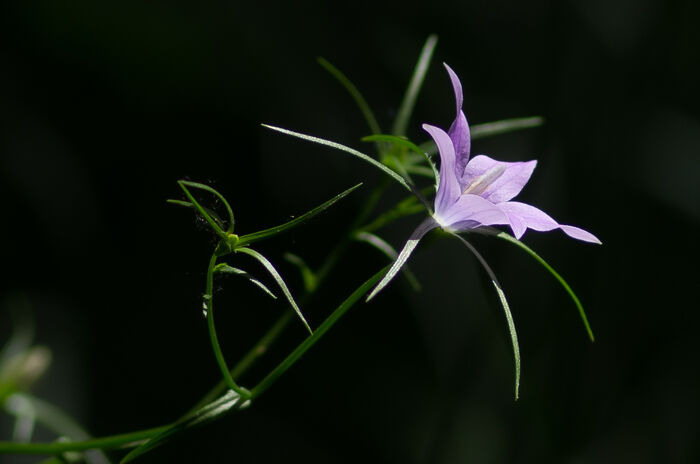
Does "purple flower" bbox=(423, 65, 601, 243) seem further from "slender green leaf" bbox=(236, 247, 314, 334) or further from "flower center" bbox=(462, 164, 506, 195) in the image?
"slender green leaf" bbox=(236, 247, 314, 334)

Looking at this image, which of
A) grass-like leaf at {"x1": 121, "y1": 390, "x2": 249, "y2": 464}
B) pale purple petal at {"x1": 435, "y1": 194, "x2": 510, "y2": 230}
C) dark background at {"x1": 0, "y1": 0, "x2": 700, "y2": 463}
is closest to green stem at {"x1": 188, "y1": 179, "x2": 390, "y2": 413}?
grass-like leaf at {"x1": 121, "y1": 390, "x2": 249, "y2": 464}

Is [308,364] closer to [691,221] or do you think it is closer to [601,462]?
[601,462]

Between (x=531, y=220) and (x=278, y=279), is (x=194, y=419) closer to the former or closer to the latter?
(x=278, y=279)

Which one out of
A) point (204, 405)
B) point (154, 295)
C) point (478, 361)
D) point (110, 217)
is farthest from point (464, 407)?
point (204, 405)

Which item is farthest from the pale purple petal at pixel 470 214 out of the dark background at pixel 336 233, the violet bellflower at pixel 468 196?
the dark background at pixel 336 233

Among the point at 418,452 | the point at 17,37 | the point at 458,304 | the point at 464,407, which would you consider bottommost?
the point at 418,452

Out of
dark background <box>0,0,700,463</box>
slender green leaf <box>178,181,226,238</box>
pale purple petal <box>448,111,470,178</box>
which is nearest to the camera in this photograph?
slender green leaf <box>178,181,226,238</box>

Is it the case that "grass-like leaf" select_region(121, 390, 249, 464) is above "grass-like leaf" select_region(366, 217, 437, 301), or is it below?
below
